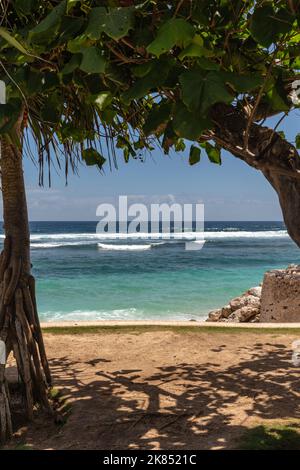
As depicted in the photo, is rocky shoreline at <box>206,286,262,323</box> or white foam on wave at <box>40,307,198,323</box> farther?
white foam on wave at <box>40,307,198,323</box>

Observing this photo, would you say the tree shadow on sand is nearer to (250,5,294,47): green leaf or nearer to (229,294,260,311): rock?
(250,5,294,47): green leaf

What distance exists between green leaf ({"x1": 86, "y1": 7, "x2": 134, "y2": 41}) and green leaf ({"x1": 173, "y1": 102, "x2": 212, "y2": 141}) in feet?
Answer: 1.20

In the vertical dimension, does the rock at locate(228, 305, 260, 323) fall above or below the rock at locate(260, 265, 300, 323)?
below

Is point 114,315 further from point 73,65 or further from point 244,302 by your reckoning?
point 73,65

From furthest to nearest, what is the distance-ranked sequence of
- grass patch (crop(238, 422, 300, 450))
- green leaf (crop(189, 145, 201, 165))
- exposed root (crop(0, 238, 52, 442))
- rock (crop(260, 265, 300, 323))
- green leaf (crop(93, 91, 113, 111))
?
rock (crop(260, 265, 300, 323)) < exposed root (crop(0, 238, 52, 442)) < green leaf (crop(189, 145, 201, 165)) < grass patch (crop(238, 422, 300, 450)) < green leaf (crop(93, 91, 113, 111))

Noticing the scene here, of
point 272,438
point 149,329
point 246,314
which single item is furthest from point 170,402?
point 246,314

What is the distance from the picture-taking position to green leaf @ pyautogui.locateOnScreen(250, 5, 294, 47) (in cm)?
174

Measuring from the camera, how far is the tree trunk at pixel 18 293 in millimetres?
3902

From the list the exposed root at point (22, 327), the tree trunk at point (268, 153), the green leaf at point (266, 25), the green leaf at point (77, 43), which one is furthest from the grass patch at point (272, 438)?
the green leaf at point (77, 43)

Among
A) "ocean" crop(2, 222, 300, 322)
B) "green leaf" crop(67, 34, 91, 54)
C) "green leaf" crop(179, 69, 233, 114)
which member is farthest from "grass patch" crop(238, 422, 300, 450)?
"ocean" crop(2, 222, 300, 322)

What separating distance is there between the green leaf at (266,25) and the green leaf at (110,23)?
1.53 feet

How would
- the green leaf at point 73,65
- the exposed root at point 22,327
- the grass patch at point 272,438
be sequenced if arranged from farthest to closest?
the exposed root at point 22,327 < the grass patch at point 272,438 < the green leaf at point 73,65

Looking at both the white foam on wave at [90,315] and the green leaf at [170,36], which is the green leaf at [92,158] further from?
the white foam on wave at [90,315]

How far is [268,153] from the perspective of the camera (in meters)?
2.61
